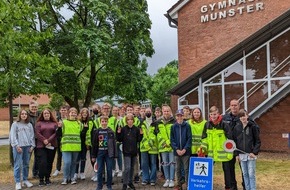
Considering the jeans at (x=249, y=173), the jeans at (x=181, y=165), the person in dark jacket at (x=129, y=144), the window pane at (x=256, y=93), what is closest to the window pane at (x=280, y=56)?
the window pane at (x=256, y=93)

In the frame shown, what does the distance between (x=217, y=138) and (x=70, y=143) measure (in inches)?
149

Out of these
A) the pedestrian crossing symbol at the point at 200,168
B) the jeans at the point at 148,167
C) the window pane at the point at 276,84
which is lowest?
the jeans at the point at 148,167

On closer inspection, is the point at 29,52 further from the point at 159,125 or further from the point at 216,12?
the point at 216,12

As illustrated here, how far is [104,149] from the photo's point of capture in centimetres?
834

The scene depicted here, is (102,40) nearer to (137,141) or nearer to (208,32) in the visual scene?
(208,32)

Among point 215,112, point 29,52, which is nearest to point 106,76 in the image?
point 29,52

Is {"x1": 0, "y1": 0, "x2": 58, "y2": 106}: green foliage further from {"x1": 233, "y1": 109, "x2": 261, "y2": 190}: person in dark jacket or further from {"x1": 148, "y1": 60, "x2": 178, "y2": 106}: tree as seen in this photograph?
{"x1": 148, "y1": 60, "x2": 178, "y2": 106}: tree

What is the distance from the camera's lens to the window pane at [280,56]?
14164 mm

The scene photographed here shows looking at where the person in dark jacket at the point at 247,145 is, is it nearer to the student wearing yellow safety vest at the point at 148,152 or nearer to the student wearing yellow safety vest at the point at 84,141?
the student wearing yellow safety vest at the point at 148,152

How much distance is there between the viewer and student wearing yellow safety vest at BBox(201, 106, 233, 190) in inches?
302

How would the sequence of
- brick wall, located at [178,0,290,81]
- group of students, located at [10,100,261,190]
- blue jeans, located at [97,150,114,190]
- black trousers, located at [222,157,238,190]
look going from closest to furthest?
group of students, located at [10,100,261,190] → black trousers, located at [222,157,238,190] → blue jeans, located at [97,150,114,190] → brick wall, located at [178,0,290,81]

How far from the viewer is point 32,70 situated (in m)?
12.6

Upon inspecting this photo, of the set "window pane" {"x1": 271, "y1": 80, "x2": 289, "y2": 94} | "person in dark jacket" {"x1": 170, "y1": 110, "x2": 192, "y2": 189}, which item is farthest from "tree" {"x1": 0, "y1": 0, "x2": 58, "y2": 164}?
"window pane" {"x1": 271, "y1": 80, "x2": 289, "y2": 94}

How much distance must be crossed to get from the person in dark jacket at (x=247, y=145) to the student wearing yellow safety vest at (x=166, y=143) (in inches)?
79.3
